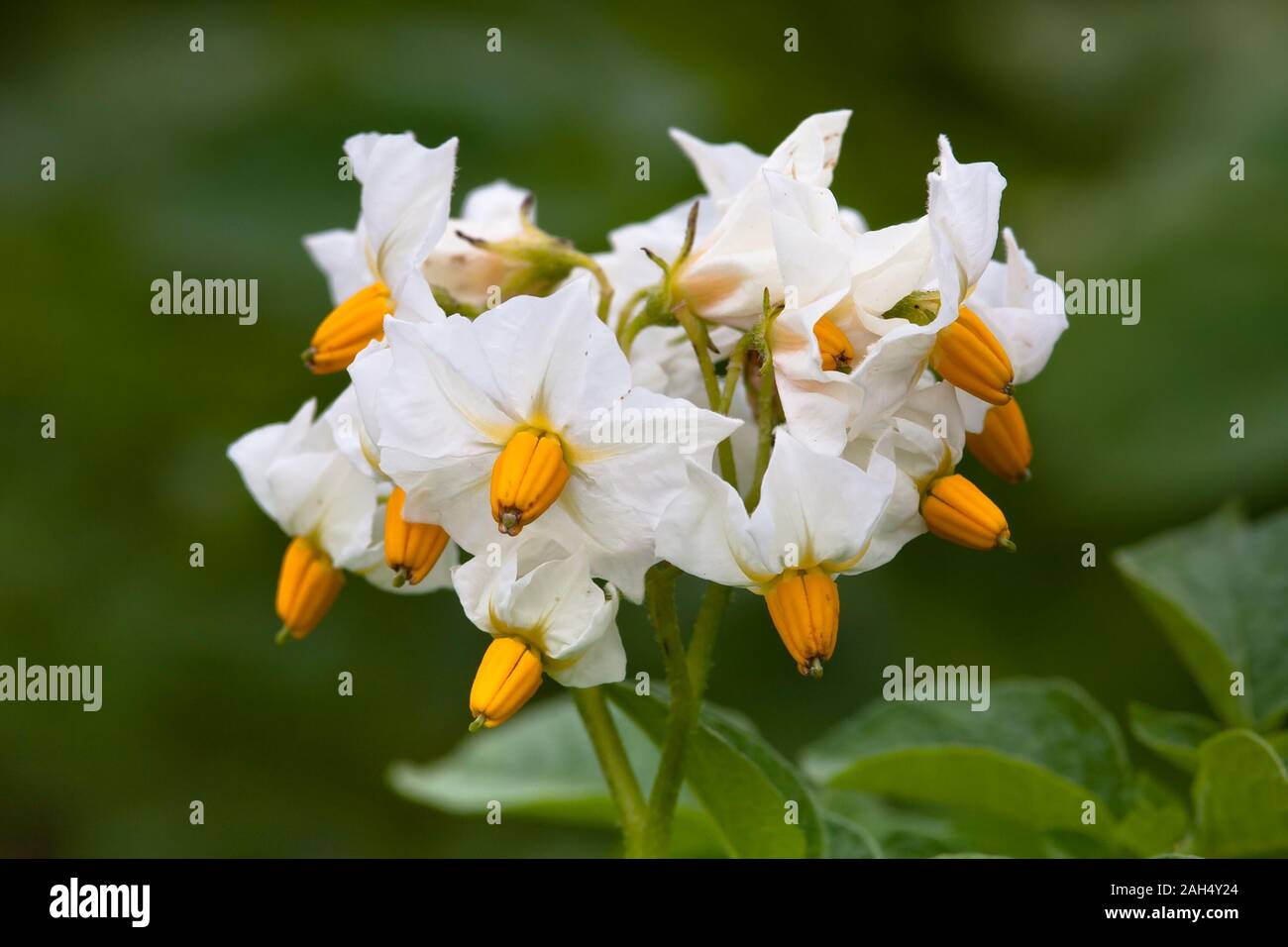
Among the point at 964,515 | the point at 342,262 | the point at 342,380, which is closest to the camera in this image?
the point at 964,515

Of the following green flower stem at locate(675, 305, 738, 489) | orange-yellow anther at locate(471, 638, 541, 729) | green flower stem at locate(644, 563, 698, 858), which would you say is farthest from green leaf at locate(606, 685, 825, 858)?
green flower stem at locate(675, 305, 738, 489)

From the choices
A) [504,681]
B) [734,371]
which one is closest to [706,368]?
[734,371]

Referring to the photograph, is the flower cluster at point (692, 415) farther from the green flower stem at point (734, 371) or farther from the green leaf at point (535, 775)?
the green leaf at point (535, 775)

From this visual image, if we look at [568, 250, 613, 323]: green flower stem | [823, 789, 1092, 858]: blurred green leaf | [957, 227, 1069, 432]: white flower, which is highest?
[568, 250, 613, 323]: green flower stem

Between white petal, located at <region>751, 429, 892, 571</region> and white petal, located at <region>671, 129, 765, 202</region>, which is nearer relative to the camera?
white petal, located at <region>751, 429, 892, 571</region>

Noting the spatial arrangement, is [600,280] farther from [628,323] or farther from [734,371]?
[734,371]

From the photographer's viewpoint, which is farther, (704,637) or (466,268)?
(466,268)

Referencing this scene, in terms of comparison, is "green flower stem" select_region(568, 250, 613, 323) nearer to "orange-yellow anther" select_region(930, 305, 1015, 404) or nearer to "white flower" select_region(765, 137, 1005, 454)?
"white flower" select_region(765, 137, 1005, 454)
